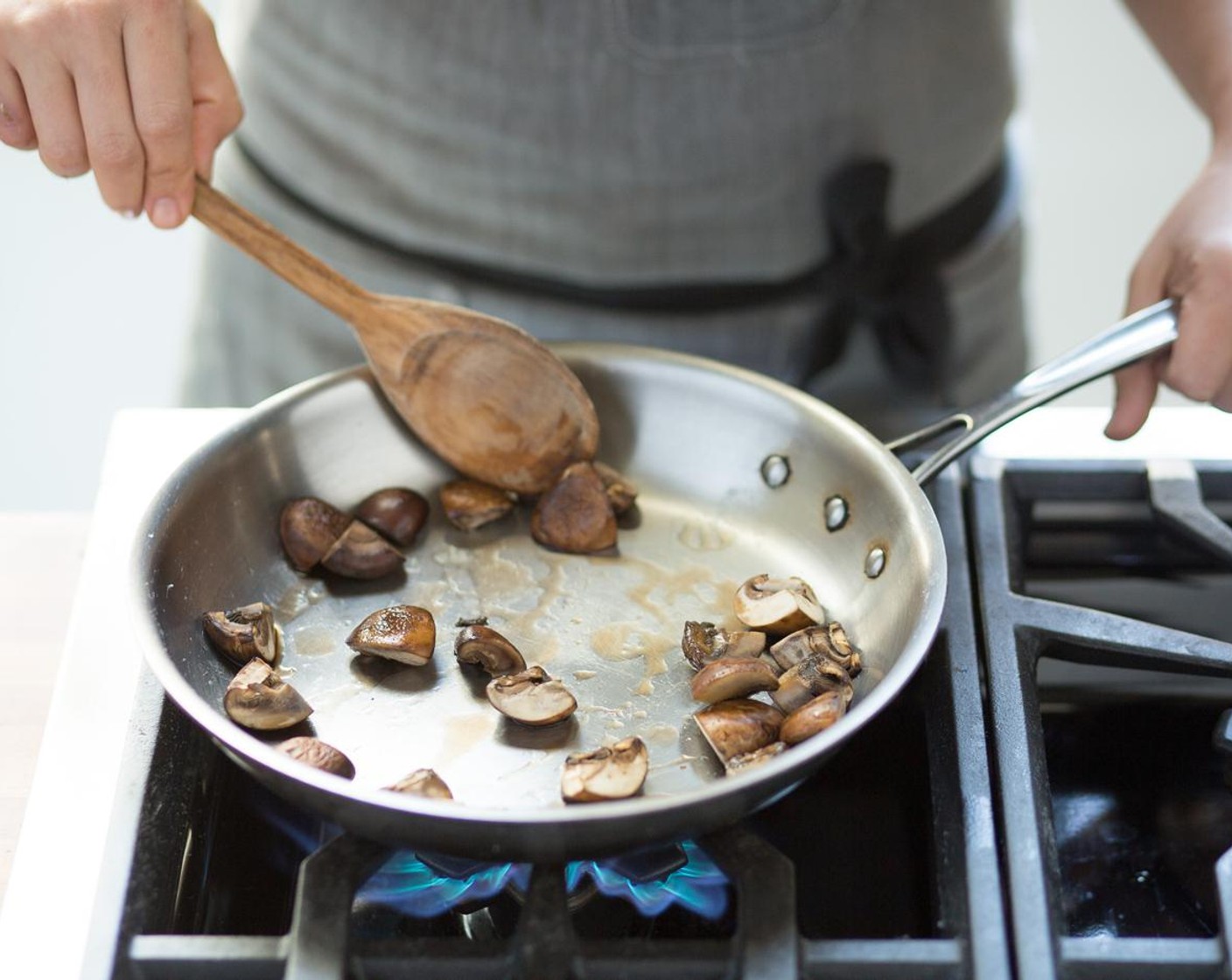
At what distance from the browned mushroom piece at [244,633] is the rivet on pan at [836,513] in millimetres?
247

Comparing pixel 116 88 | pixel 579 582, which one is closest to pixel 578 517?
pixel 579 582

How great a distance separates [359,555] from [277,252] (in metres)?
0.14

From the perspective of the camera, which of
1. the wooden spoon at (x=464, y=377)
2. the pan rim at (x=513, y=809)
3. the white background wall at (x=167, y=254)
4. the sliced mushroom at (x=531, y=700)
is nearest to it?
the pan rim at (x=513, y=809)

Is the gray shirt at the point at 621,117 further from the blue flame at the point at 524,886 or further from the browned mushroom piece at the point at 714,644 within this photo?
the blue flame at the point at 524,886

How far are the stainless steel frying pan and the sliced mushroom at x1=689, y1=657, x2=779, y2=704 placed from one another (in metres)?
0.01

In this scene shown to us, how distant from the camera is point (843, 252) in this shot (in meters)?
0.78

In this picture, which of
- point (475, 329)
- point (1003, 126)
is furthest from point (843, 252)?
point (475, 329)

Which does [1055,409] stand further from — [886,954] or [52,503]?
[52,503]

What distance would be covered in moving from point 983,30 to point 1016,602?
14.6 inches

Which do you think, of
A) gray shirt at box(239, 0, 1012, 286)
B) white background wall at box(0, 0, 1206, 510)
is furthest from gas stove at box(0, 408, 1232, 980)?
white background wall at box(0, 0, 1206, 510)

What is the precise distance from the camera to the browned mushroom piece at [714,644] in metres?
0.55

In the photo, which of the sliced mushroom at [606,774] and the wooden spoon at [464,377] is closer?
the sliced mushroom at [606,774]

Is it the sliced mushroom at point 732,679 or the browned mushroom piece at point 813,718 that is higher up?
the sliced mushroom at point 732,679

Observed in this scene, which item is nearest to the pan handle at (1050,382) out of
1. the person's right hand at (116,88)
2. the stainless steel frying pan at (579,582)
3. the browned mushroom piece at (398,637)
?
the stainless steel frying pan at (579,582)
